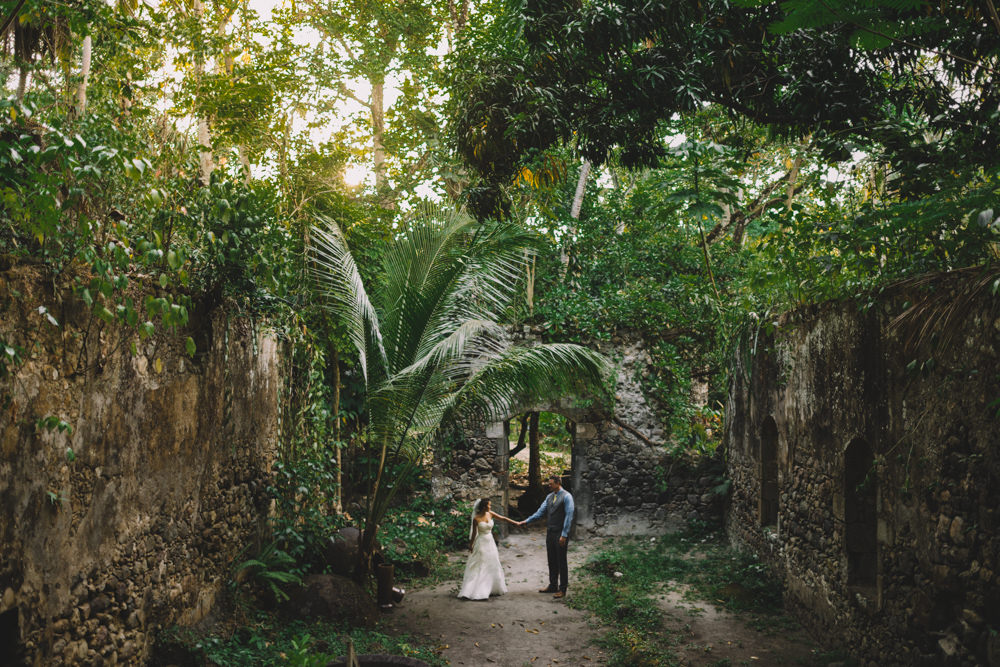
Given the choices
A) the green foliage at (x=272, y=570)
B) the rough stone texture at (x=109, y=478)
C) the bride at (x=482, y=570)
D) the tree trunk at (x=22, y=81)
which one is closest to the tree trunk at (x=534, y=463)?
the bride at (x=482, y=570)

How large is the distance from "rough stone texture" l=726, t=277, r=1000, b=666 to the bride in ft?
10.6

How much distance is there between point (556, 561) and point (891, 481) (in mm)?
4526

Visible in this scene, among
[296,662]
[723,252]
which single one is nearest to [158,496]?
[296,662]

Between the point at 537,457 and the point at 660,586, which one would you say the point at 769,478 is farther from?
the point at 537,457

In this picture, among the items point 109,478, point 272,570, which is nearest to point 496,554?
point 272,570

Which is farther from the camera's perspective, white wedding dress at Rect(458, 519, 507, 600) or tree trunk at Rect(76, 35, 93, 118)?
white wedding dress at Rect(458, 519, 507, 600)

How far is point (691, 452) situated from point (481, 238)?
18.8 feet

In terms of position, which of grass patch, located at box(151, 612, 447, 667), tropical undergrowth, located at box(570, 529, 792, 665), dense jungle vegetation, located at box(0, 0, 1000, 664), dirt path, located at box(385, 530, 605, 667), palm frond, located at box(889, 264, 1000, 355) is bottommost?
dirt path, located at box(385, 530, 605, 667)

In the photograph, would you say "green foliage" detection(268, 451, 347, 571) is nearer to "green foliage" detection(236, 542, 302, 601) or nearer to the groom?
"green foliage" detection(236, 542, 302, 601)

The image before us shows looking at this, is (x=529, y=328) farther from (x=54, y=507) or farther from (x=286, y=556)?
(x=54, y=507)

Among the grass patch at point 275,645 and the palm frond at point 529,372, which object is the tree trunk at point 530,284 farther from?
the grass patch at point 275,645

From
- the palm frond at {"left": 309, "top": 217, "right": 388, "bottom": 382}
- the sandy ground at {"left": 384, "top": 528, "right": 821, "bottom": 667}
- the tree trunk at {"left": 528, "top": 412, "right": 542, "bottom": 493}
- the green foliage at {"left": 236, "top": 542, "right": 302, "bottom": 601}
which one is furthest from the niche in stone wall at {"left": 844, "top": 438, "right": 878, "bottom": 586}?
the tree trunk at {"left": 528, "top": 412, "right": 542, "bottom": 493}

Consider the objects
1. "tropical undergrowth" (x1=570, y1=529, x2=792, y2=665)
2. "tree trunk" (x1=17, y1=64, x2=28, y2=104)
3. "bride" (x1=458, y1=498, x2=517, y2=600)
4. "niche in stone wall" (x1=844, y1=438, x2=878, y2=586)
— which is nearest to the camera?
"tree trunk" (x1=17, y1=64, x2=28, y2=104)

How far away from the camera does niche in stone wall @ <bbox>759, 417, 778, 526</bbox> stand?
333 inches
